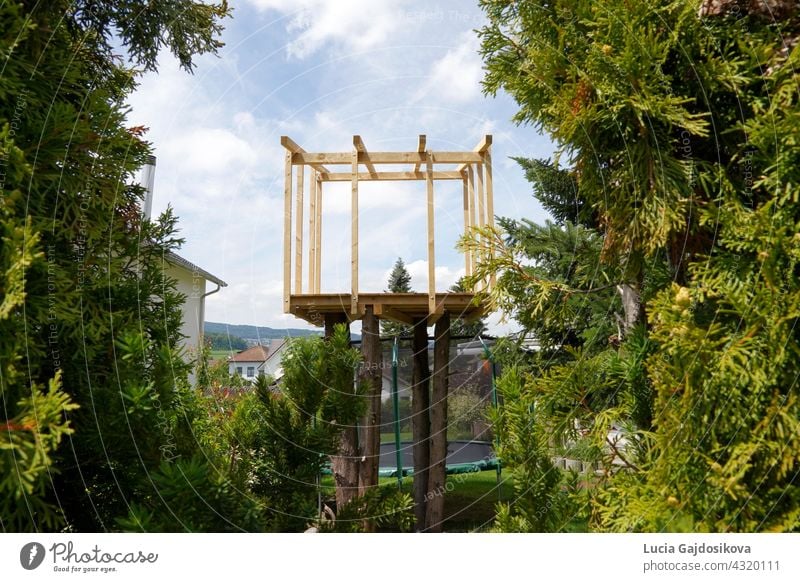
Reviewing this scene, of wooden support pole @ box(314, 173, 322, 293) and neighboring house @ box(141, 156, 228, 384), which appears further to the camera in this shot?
wooden support pole @ box(314, 173, 322, 293)

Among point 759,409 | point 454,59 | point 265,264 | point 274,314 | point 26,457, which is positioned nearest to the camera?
point 26,457

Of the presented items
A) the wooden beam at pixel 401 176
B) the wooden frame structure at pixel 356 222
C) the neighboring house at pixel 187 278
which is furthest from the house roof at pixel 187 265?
the wooden beam at pixel 401 176

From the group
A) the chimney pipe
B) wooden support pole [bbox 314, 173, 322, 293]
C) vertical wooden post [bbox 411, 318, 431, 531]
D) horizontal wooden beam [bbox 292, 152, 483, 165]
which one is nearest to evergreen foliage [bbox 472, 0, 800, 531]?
the chimney pipe

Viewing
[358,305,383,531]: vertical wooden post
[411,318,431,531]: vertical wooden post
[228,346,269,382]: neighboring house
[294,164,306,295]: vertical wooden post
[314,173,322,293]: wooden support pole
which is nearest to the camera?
[228,346,269,382]: neighboring house

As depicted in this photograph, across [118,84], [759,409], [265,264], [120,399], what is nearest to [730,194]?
[759,409]

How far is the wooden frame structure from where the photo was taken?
2.18 metres

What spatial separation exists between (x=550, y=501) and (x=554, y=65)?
79 centimetres

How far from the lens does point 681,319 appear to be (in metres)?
0.75

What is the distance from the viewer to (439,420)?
4281 millimetres

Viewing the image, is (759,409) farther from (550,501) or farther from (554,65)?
(554,65)

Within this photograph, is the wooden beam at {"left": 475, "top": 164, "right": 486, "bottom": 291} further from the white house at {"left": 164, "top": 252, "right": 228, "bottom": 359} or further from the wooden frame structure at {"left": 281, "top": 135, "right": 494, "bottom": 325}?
the white house at {"left": 164, "top": 252, "right": 228, "bottom": 359}

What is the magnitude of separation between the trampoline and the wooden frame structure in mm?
2401

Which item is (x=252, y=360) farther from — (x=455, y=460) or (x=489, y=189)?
(x=455, y=460)

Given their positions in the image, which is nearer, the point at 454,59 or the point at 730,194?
the point at 730,194
